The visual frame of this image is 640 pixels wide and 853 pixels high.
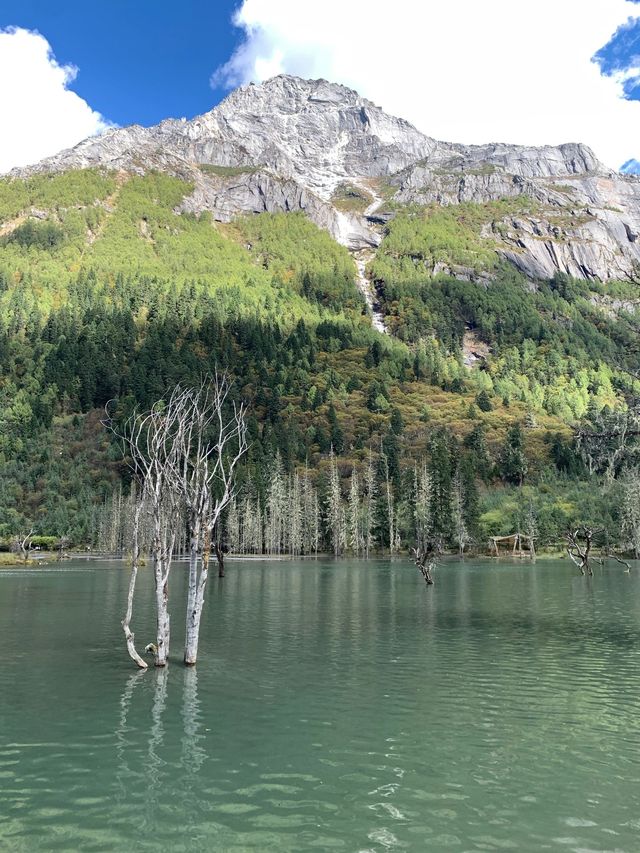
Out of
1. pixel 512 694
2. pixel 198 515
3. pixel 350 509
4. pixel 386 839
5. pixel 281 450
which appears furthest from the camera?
pixel 281 450

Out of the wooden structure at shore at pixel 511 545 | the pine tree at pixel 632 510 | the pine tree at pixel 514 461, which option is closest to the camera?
the pine tree at pixel 632 510

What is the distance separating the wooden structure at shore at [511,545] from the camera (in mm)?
122875

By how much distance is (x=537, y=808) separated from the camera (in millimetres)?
11945

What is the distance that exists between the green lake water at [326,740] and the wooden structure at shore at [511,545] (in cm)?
9033

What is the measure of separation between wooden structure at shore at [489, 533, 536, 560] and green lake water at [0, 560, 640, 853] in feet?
296

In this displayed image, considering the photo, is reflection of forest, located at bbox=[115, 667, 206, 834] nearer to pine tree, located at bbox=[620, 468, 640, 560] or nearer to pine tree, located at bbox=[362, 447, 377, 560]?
pine tree, located at bbox=[620, 468, 640, 560]

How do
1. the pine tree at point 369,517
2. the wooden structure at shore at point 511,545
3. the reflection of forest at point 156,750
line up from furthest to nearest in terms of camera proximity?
the pine tree at point 369,517
the wooden structure at shore at point 511,545
the reflection of forest at point 156,750

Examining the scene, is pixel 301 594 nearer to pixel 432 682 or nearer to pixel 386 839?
pixel 432 682

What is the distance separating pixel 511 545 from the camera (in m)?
129

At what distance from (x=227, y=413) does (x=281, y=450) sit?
20256 mm

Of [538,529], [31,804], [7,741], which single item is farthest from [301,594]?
[538,529]

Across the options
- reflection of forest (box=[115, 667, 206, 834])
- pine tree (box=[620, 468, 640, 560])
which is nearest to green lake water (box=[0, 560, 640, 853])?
reflection of forest (box=[115, 667, 206, 834])

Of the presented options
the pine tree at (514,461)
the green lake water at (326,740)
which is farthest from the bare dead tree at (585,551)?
the pine tree at (514,461)

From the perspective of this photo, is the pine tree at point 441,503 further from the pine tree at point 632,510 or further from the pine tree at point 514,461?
the pine tree at point 632,510
